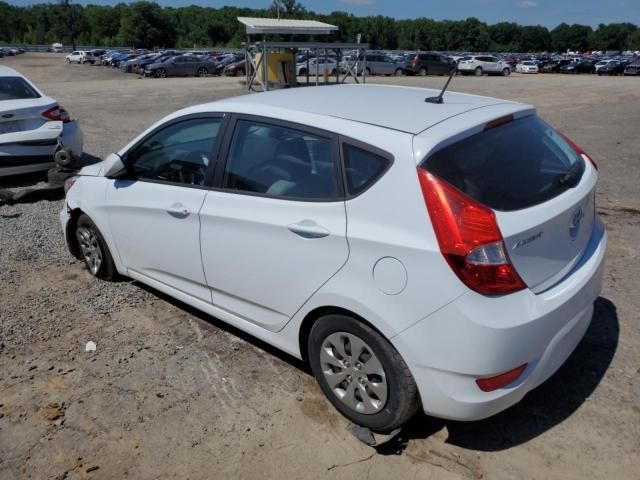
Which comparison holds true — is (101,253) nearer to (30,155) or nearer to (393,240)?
(393,240)

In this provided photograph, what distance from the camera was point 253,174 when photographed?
3.18 meters

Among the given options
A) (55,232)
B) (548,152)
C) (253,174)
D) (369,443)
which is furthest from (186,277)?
(55,232)

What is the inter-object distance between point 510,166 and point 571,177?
1.50 ft

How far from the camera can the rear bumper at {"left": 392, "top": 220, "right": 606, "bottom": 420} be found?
92.6 inches

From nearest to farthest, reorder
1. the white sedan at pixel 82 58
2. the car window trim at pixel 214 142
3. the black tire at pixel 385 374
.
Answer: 1. the black tire at pixel 385 374
2. the car window trim at pixel 214 142
3. the white sedan at pixel 82 58

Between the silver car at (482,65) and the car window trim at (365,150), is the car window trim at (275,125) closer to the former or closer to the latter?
the car window trim at (365,150)

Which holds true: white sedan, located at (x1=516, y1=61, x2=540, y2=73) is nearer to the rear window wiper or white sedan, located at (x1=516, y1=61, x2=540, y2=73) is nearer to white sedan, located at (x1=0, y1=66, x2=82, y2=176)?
white sedan, located at (x1=0, y1=66, x2=82, y2=176)

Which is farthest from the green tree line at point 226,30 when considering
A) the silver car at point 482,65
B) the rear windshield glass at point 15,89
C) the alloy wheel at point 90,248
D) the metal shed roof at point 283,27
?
the alloy wheel at point 90,248

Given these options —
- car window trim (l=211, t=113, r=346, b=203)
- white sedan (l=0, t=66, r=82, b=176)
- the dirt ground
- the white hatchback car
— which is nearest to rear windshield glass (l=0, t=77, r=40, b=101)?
white sedan (l=0, t=66, r=82, b=176)

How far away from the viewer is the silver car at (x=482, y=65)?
150 ft

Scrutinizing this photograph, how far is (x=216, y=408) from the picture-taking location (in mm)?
3123

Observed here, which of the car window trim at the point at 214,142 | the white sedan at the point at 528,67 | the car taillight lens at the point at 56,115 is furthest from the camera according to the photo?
the white sedan at the point at 528,67

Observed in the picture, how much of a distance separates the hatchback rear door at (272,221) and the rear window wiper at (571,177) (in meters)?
1.17

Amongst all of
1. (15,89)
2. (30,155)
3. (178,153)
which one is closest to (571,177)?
(178,153)
